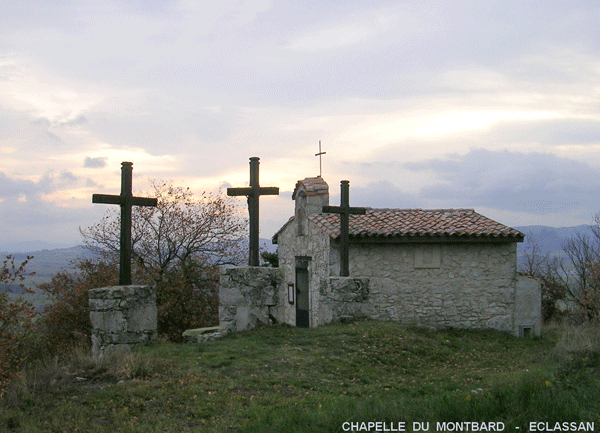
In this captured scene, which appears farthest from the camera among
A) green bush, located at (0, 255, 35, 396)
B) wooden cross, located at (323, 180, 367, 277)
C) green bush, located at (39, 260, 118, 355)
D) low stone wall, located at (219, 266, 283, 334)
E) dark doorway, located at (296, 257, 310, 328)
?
dark doorway, located at (296, 257, 310, 328)

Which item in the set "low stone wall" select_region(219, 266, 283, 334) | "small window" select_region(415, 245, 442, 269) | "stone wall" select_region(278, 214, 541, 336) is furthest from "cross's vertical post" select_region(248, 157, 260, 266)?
"small window" select_region(415, 245, 442, 269)

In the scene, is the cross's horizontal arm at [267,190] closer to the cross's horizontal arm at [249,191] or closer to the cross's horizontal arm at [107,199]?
the cross's horizontal arm at [249,191]

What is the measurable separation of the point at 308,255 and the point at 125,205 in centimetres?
864

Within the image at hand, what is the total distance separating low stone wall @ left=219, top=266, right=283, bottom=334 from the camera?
1260 cm

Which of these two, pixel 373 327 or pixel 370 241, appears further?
pixel 370 241

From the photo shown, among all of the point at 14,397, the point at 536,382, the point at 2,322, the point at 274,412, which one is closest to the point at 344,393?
the point at 274,412

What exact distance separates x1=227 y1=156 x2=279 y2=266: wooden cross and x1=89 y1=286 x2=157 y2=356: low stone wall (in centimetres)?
310

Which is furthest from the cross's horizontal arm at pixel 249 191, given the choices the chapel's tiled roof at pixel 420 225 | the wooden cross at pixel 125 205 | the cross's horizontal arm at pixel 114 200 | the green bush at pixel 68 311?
the green bush at pixel 68 311

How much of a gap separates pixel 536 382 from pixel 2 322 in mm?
6807

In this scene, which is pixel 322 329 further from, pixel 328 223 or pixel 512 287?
pixel 512 287

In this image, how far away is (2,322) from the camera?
791 centimetres

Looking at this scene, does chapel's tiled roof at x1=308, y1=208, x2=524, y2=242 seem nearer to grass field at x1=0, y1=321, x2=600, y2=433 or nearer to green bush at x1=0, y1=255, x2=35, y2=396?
grass field at x1=0, y1=321, x2=600, y2=433

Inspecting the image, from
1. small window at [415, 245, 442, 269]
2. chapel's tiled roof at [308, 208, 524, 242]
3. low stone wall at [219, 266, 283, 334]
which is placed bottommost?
low stone wall at [219, 266, 283, 334]

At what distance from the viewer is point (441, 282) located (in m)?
17.7
